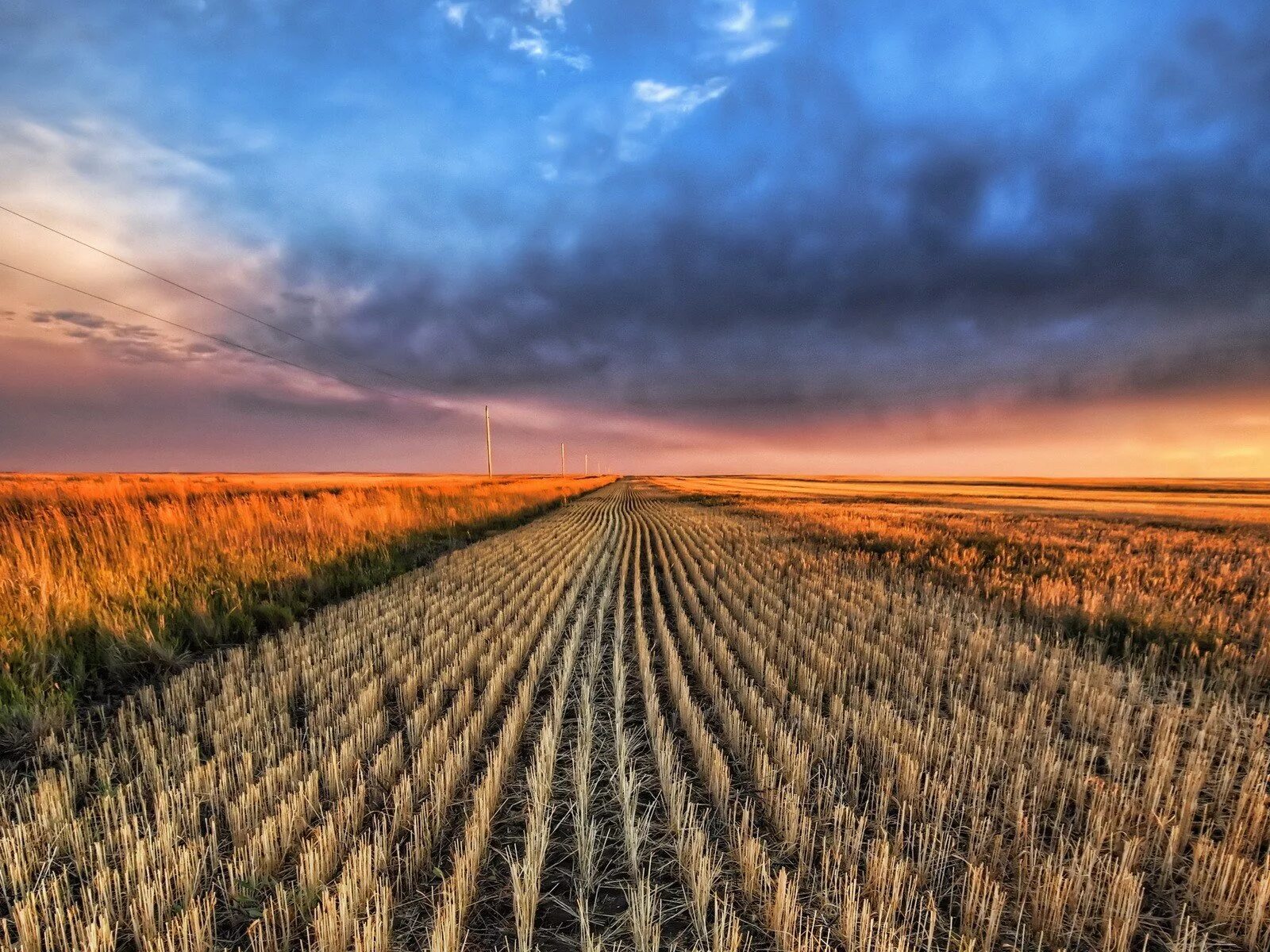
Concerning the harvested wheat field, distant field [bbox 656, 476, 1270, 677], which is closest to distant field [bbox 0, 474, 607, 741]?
the harvested wheat field

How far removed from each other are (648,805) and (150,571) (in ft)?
24.8

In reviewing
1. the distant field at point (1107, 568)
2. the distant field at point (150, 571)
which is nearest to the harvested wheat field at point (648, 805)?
the distant field at point (150, 571)

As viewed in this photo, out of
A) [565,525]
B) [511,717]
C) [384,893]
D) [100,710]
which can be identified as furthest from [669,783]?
[565,525]

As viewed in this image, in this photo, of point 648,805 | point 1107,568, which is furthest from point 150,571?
point 1107,568

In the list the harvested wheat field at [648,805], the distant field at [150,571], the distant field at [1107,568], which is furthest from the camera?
the distant field at [1107,568]

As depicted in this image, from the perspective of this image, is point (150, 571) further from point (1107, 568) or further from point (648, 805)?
point (1107, 568)

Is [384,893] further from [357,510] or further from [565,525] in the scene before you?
[565,525]

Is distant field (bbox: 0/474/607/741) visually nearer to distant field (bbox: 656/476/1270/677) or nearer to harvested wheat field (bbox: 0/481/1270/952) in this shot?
harvested wheat field (bbox: 0/481/1270/952)

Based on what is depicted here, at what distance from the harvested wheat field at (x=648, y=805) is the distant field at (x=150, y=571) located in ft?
2.96

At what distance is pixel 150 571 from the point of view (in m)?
7.19

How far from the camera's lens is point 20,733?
398cm

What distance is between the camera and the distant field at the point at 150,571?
5.11 metres

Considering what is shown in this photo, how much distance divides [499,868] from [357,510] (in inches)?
527

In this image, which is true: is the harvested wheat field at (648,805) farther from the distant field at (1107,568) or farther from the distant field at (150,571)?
the distant field at (1107,568)
